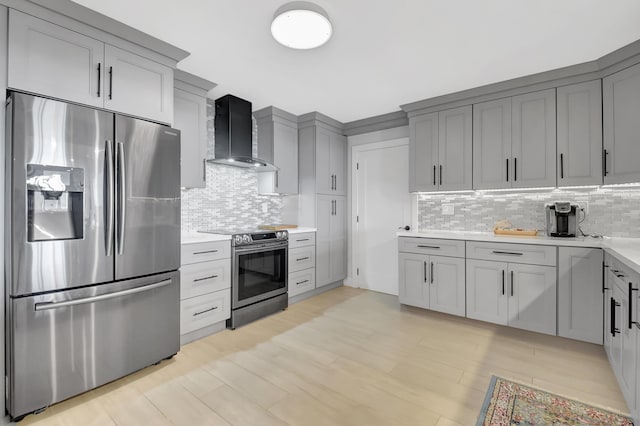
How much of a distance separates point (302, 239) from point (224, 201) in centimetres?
109

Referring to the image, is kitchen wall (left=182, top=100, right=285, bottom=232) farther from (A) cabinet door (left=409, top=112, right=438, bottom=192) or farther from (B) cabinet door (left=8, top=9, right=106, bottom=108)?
(A) cabinet door (left=409, top=112, right=438, bottom=192)

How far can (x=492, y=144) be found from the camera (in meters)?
3.26

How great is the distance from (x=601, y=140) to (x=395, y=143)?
7.11 feet

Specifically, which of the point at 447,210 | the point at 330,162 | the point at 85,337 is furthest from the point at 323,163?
the point at 85,337

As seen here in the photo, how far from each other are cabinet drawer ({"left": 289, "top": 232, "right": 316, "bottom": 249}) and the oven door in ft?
0.43

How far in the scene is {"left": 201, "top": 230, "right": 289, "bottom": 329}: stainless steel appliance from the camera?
3082mm

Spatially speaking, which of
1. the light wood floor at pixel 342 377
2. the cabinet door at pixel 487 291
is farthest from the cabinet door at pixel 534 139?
the light wood floor at pixel 342 377

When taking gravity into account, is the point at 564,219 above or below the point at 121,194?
below

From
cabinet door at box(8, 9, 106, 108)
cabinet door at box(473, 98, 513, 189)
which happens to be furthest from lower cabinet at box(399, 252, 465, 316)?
cabinet door at box(8, 9, 106, 108)

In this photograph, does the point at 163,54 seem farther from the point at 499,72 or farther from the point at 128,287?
the point at 499,72

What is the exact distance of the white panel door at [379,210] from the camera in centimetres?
426

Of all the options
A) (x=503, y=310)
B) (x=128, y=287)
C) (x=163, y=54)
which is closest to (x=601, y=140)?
(x=503, y=310)

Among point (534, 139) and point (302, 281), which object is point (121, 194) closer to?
Answer: point (302, 281)

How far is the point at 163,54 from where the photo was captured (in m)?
2.38
